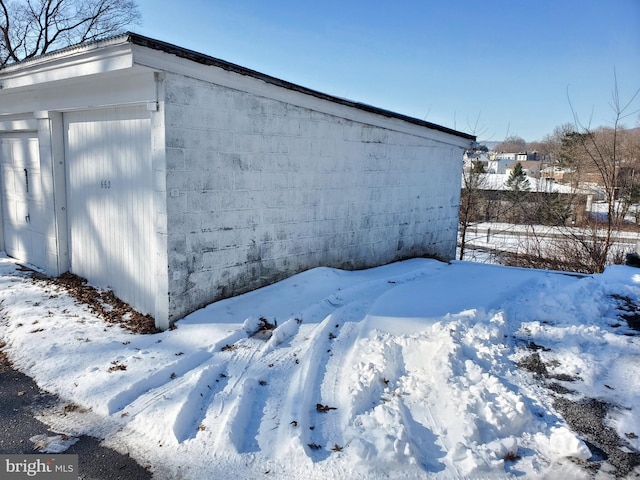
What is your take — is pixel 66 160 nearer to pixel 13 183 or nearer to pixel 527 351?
pixel 13 183

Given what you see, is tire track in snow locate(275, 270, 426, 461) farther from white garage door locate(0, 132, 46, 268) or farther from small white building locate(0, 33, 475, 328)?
white garage door locate(0, 132, 46, 268)

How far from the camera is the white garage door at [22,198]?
7.39 meters

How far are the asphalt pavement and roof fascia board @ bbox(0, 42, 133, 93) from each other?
3.20m

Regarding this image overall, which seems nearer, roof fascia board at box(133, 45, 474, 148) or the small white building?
roof fascia board at box(133, 45, 474, 148)

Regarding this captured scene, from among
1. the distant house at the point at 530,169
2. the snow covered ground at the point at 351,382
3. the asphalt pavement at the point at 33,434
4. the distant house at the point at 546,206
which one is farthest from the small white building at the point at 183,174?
the distant house at the point at 530,169

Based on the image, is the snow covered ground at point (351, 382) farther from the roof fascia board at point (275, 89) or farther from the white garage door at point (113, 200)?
the roof fascia board at point (275, 89)

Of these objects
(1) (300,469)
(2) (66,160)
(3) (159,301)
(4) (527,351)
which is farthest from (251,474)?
(2) (66,160)

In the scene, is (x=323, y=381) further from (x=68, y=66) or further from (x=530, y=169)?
(x=530, y=169)

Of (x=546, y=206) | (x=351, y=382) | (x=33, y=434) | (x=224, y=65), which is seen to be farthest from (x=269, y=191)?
(x=546, y=206)

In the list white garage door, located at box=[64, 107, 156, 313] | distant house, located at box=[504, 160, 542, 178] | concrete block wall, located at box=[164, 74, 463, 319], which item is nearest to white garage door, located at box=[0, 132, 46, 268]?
white garage door, located at box=[64, 107, 156, 313]

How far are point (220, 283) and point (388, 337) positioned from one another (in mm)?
2168

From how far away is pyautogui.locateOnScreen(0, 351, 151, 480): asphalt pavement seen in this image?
2930 mm

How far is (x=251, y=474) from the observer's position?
112 inches

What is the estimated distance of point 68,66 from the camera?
531cm
